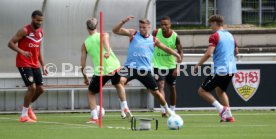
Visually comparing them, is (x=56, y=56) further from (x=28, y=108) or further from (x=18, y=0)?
(x=28, y=108)

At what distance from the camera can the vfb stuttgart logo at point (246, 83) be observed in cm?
2511

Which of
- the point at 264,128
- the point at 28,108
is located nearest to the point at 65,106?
the point at 28,108

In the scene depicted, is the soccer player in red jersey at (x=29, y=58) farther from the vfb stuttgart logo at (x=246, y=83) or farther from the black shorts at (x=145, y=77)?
the vfb stuttgart logo at (x=246, y=83)

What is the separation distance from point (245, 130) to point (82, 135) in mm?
2998

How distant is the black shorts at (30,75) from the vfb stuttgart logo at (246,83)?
593cm

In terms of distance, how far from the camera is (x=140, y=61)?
20453 mm

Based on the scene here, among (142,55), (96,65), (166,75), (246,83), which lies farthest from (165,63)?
(246,83)

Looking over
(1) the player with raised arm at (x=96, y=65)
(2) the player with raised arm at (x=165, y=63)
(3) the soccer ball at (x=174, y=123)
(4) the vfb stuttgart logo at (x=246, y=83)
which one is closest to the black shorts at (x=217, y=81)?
(1) the player with raised arm at (x=96, y=65)

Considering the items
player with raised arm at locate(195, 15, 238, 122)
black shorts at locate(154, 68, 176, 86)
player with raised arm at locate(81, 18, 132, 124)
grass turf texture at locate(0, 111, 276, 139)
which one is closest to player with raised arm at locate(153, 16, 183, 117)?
black shorts at locate(154, 68, 176, 86)

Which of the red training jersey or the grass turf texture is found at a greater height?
the red training jersey

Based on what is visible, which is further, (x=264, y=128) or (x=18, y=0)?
(x=18, y=0)

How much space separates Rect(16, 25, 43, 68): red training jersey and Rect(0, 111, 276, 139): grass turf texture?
1.19 meters

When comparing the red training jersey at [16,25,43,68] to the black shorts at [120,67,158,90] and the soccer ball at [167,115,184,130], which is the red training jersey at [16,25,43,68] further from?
the soccer ball at [167,115,184,130]

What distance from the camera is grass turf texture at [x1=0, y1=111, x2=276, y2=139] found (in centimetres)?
1638
